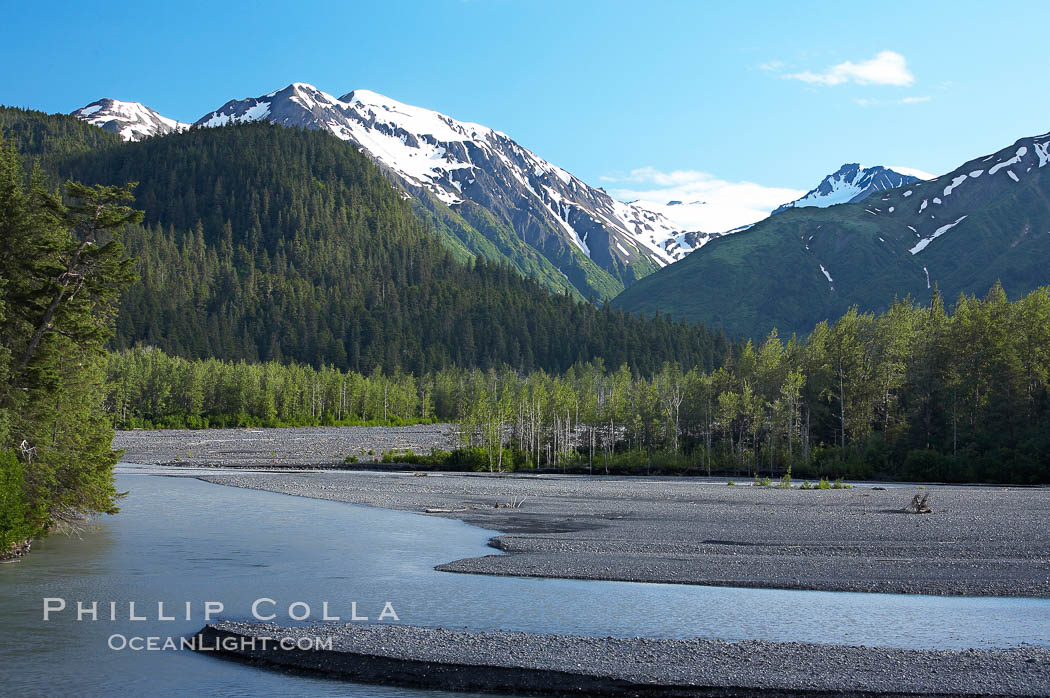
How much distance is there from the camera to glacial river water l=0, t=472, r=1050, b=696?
2047cm

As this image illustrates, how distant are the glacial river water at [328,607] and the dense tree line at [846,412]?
3662cm

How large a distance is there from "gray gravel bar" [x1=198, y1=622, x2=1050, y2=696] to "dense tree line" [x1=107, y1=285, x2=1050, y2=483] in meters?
51.4

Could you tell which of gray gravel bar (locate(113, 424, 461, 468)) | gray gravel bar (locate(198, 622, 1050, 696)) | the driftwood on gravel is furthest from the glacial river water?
gray gravel bar (locate(113, 424, 461, 468))

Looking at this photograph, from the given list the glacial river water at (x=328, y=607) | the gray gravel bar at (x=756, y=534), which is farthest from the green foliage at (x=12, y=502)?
the gray gravel bar at (x=756, y=534)

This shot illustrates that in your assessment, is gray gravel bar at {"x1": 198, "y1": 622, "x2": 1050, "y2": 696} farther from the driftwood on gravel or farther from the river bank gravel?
the driftwood on gravel

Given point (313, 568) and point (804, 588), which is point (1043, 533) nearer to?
point (804, 588)

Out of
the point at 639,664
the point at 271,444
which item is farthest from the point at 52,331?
the point at 271,444

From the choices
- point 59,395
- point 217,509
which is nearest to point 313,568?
point 59,395

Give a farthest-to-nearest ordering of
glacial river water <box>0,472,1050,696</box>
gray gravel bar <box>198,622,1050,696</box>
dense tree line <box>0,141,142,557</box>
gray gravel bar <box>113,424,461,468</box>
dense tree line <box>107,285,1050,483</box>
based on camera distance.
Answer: gray gravel bar <box>113,424,461,468</box> → dense tree line <box>107,285,1050,483</box> → dense tree line <box>0,141,142,557</box> → glacial river water <box>0,472,1050,696</box> → gray gravel bar <box>198,622,1050,696</box>

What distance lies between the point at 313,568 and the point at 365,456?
7225 centimetres

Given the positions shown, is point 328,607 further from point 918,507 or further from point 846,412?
point 846,412

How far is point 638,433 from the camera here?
340ft

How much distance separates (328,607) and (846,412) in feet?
259

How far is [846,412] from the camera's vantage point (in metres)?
93.4
